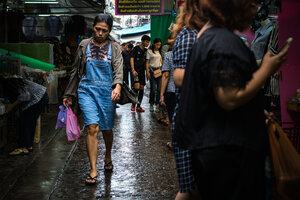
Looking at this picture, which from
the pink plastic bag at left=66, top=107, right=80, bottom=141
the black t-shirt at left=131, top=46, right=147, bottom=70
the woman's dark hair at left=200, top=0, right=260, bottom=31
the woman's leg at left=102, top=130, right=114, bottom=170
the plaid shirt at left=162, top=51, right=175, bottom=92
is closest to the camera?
the woman's dark hair at left=200, top=0, right=260, bottom=31

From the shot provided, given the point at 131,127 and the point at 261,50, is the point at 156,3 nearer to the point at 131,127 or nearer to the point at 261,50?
the point at 131,127

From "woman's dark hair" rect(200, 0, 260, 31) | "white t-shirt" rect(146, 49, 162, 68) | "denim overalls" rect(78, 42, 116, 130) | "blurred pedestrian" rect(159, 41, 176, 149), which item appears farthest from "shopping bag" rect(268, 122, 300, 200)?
"white t-shirt" rect(146, 49, 162, 68)

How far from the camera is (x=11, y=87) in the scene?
618 cm

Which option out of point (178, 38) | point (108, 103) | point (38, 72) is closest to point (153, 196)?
point (108, 103)

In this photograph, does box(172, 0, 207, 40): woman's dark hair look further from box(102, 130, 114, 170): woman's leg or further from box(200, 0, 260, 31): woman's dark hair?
box(102, 130, 114, 170): woman's leg

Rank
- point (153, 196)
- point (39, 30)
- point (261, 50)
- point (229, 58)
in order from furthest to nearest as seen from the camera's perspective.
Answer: point (39, 30)
point (261, 50)
point (153, 196)
point (229, 58)

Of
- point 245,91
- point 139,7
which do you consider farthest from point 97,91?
point 139,7

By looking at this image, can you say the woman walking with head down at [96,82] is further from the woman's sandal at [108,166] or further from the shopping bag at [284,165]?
the shopping bag at [284,165]

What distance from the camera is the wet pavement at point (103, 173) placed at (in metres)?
4.60

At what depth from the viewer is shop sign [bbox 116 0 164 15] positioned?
12.6 meters

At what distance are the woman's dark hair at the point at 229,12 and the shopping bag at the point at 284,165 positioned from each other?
59cm

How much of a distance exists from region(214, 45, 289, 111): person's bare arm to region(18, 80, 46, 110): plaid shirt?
15.7 ft

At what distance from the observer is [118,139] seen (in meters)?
7.73

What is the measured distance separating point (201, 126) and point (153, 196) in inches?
106
